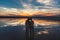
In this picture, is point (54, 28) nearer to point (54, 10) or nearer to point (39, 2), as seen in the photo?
point (54, 10)

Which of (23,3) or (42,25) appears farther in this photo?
(23,3)

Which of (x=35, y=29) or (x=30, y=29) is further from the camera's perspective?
(x=35, y=29)

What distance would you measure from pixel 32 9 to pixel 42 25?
24 cm

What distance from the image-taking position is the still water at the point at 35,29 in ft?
5.18

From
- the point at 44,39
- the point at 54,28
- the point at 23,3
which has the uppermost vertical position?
the point at 23,3

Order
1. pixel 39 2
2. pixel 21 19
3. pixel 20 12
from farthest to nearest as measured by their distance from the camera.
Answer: pixel 39 2, pixel 20 12, pixel 21 19

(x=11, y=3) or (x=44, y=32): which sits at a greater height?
(x=11, y=3)

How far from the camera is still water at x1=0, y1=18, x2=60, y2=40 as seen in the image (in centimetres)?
158

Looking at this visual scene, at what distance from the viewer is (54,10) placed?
174cm

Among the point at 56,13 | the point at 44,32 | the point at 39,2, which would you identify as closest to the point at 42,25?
the point at 44,32

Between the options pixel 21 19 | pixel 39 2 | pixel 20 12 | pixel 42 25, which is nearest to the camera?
pixel 21 19

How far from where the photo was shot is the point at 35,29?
5.16 feet

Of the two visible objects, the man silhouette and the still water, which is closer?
the man silhouette

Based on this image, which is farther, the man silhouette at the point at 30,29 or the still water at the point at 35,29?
the still water at the point at 35,29
